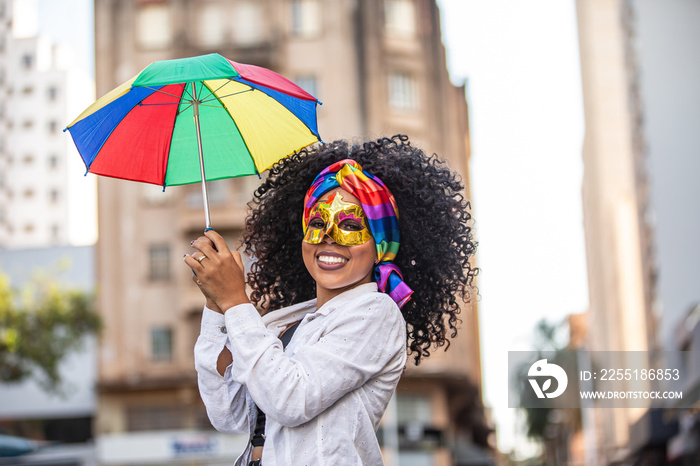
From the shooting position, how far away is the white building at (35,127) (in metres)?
30.1

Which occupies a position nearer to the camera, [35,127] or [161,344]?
[161,344]

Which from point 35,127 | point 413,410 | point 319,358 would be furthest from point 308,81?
point 319,358

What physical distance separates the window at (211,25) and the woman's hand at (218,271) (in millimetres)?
30497

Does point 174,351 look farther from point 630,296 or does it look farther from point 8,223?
point 630,296

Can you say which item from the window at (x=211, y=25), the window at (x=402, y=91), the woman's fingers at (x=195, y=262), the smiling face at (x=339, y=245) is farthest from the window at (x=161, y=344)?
the woman's fingers at (x=195, y=262)

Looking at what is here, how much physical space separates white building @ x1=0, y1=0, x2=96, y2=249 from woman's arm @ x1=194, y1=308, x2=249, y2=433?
94.8 ft

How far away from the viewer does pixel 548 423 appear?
51.1 meters

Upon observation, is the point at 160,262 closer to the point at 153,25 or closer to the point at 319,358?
the point at 153,25

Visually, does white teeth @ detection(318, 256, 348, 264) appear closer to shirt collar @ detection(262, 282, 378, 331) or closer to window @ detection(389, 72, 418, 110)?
shirt collar @ detection(262, 282, 378, 331)

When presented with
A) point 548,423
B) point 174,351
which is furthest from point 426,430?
point 548,423

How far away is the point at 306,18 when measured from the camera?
32.3 meters

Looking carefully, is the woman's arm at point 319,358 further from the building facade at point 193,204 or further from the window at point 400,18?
the window at point 400,18

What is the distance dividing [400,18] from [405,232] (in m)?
30.7

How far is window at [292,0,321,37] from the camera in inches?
1262
